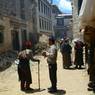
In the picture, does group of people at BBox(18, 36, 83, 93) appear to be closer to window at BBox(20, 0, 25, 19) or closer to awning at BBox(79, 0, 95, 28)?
awning at BBox(79, 0, 95, 28)

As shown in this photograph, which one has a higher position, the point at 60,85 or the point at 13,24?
the point at 13,24

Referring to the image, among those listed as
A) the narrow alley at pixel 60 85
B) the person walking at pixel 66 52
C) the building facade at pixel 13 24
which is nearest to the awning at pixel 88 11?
the narrow alley at pixel 60 85

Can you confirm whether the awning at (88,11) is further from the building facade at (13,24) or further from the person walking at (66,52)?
the building facade at (13,24)

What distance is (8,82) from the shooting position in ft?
39.3

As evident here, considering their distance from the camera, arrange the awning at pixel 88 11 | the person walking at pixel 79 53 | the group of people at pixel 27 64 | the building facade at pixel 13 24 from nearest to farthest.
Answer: the awning at pixel 88 11 < the group of people at pixel 27 64 < the person walking at pixel 79 53 < the building facade at pixel 13 24

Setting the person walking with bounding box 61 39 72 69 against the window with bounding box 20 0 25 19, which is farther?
the window with bounding box 20 0 25 19

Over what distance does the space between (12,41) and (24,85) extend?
1472cm

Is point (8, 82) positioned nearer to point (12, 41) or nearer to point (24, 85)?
point (24, 85)

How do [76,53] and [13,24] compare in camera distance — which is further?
[13,24]

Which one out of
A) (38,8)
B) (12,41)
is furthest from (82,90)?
(38,8)

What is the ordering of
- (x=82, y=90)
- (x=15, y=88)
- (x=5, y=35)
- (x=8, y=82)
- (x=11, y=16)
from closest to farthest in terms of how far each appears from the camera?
(x=82, y=90)
(x=15, y=88)
(x=8, y=82)
(x=5, y=35)
(x=11, y=16)

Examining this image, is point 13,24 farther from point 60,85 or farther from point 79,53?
point 60,85

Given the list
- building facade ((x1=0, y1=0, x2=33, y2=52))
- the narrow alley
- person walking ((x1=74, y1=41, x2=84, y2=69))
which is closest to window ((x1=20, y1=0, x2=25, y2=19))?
building facade ((x1=0, y1=0, x2=33, y2=52))

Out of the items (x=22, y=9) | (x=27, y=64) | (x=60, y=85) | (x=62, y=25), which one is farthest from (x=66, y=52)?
(x=62, y=25)
